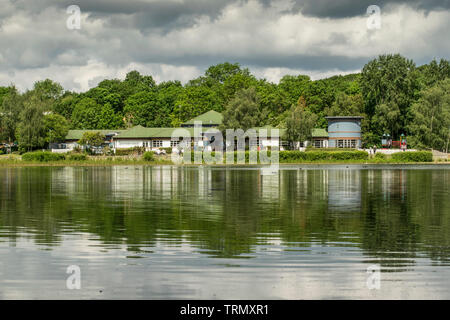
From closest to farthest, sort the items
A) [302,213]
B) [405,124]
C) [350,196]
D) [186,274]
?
1. [186,274]
2. [302,213]
3. [350,196]
4. [405,124]

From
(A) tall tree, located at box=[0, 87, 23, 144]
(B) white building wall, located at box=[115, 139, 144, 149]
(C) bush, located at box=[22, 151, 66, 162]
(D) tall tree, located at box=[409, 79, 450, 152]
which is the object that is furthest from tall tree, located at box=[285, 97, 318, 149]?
(A) tall tree, located at box=[0, 87, 23, 144]

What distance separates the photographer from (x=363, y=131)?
11612 cm

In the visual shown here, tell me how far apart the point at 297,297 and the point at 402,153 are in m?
79.6

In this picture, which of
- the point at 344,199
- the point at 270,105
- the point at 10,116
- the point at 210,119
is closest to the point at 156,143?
the point at 210,119

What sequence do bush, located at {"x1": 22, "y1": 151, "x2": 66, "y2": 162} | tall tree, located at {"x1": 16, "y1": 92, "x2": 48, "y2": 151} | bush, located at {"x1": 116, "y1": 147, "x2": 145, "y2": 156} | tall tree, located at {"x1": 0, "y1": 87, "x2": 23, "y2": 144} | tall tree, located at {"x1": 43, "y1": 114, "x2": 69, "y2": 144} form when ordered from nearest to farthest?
bush, located at {"x1": 22, "y1": 151, "x2": 66, "y2": 162} < tall tree, located at {"x1": 16, "y1": 92, "x2": 48, "y2": 151} < bush, located at {"x1": 116, "y1": 147, "x2": 145, "y2": 156} < tall tree, located at {"x1": 0, "y1": 87, "x2": 23, "y2": 144} < tall tree, located at {"x1": 43, "y1": 114, "x2": 69, "y2": 144}

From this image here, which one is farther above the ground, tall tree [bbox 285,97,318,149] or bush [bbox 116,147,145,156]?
tall tree [bbox 285,97,318,149]

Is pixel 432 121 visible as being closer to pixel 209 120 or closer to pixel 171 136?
pixel 209 120

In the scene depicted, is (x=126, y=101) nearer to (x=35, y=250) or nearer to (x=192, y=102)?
(x=192, y=102)

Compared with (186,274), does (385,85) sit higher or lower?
higher

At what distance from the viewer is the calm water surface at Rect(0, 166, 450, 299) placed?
1109 centimetres

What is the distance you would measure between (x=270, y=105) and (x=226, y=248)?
376 feet

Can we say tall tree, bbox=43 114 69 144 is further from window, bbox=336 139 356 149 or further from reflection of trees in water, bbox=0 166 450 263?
reflection of trees in water, bbox=0 166 450 263

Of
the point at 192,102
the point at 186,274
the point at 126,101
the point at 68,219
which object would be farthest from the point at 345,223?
the point at 126,101

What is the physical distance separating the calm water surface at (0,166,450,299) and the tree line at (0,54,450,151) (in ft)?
233
